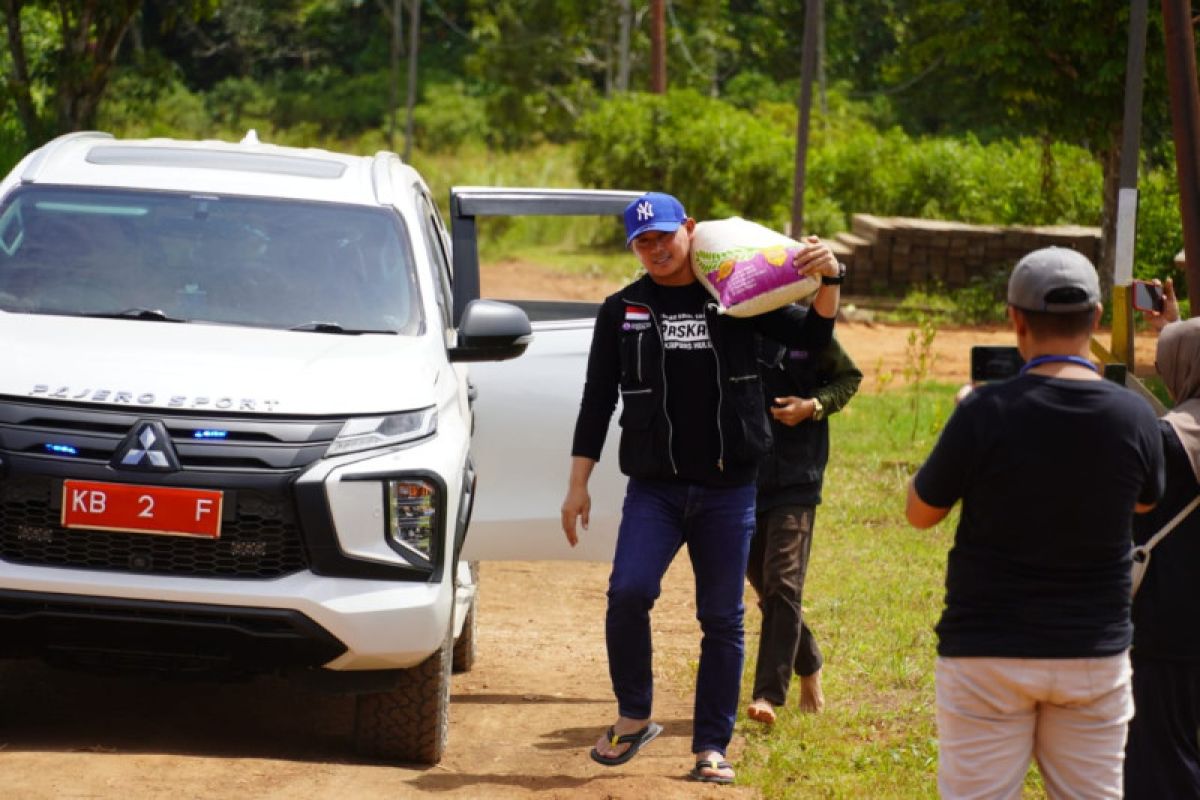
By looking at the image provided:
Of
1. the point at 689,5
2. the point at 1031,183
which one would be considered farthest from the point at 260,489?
the point at 689,5

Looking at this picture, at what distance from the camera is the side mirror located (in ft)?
21.6

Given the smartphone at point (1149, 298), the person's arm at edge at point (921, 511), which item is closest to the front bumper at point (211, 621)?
the person's arm at edge at point (921, 511)

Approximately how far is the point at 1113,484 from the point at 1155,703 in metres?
1.08

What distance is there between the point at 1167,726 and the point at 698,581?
1.71 metres

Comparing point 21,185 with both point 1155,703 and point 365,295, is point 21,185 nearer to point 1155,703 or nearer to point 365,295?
point 365,295

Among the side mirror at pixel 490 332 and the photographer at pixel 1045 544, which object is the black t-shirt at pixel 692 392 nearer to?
the side mirror at pixel 490 332

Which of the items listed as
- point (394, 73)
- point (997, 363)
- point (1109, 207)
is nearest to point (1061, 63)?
point (1109, 207)

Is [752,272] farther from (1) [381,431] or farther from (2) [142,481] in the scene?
(2) [142,481]

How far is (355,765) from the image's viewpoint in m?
6.33

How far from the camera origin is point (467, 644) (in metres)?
8.09

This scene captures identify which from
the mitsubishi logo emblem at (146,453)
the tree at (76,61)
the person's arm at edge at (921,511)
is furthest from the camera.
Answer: the tree at (76,61)

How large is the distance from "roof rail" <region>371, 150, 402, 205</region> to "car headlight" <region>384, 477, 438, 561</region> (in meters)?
1.64

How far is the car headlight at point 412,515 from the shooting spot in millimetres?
5922

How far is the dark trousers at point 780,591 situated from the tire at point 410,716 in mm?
1182
